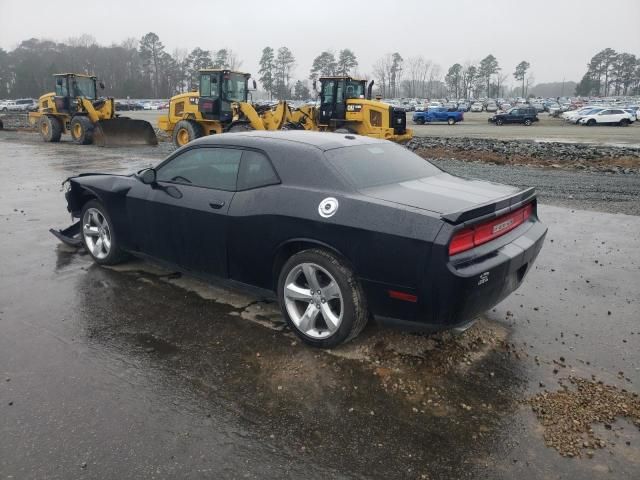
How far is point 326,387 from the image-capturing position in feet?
11.1

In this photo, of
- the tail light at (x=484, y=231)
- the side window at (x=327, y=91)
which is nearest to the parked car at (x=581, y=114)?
the side window at (x=327, y=91)

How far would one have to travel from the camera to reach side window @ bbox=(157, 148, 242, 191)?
14.4 feet

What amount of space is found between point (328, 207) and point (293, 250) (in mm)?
490

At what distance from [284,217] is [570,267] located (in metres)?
3.72

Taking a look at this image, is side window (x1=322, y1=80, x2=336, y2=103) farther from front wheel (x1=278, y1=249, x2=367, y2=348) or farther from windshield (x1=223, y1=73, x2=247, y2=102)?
front wheel (x1=278, y1=249, x2=367, y2=348)

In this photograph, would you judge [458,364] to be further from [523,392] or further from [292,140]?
[292,140]

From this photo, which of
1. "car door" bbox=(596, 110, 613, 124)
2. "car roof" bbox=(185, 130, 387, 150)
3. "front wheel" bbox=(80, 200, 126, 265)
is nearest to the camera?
"car roof" bbox=(185, 130, 387, 150)

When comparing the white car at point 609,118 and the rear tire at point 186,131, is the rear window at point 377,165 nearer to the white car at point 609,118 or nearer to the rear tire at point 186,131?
the rear tire at point 186,131

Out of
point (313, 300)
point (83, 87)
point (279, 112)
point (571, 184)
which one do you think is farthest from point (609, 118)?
point (313, 300)

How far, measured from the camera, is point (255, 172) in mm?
4227

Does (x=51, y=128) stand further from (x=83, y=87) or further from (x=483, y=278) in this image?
(x=483, y=278)

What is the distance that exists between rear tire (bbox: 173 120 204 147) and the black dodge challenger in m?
13.7

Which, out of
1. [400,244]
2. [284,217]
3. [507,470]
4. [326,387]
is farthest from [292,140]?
[507,470]

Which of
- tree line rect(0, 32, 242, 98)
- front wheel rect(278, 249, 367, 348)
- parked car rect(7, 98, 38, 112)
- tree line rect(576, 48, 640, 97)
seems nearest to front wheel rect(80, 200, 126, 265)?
front wheel rect(278, 249, 367, 348)
